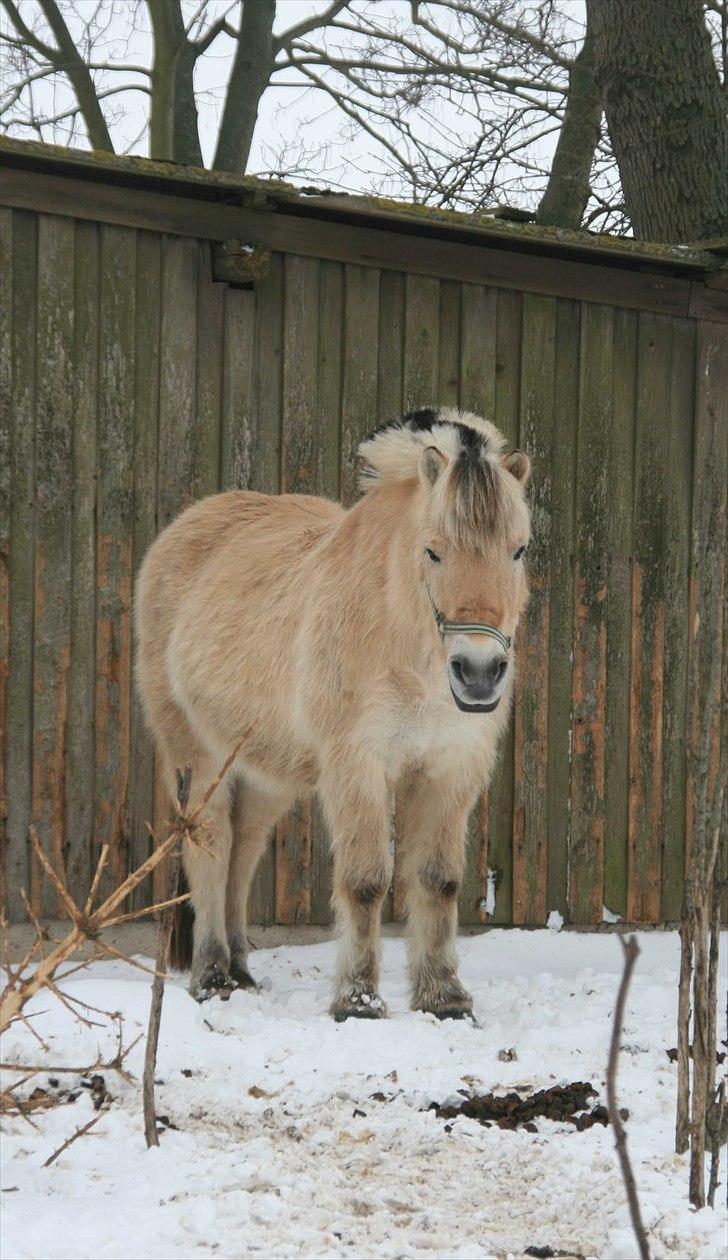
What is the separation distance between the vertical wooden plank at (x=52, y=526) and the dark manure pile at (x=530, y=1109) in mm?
2531

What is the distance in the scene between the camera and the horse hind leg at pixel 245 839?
5.67 meters

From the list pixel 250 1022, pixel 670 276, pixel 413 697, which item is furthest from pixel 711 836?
pixel 670 276

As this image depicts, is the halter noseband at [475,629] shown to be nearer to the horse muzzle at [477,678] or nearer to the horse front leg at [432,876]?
the horse muzzle at [477,678]

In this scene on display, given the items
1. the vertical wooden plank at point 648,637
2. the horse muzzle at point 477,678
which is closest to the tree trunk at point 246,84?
the vertical wooden plank at point 648,637

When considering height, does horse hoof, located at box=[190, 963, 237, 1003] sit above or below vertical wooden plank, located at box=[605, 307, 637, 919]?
below

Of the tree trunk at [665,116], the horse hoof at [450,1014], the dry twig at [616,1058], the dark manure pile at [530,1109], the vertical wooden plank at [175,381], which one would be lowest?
the horse hoof at [450,1014]

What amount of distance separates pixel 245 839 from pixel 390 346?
2.43m

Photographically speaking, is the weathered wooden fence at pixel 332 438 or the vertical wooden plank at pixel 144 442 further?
the vertical wooden plank at pixel 144 442

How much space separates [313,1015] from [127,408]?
2742 mm

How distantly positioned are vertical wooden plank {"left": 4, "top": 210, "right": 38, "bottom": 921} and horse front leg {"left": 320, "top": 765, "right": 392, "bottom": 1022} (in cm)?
162

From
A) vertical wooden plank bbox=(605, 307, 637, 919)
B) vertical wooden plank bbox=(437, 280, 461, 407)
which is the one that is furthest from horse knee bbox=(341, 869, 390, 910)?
vertical wooden plank bbox=(437, 280, 461, 407)

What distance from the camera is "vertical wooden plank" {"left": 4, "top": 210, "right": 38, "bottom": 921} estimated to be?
5.77 meters

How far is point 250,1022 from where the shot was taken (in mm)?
4637

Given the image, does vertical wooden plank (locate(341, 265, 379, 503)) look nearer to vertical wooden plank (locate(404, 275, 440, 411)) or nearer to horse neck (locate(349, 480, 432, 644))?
vertical wooden plank (locate(404, 275, 440, 411))
